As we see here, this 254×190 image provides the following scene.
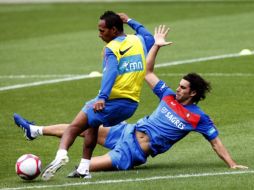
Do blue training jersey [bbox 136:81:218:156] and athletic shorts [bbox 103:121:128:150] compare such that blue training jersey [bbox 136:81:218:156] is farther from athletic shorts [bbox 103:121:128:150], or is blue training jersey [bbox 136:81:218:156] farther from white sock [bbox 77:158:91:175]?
white sock [bbox 77:158:91:175]

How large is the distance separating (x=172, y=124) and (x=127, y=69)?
1106mm

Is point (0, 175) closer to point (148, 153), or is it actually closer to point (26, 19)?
point (148, 153)

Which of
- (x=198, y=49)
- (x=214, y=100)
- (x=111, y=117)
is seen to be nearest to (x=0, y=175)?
(x=111, y=117)

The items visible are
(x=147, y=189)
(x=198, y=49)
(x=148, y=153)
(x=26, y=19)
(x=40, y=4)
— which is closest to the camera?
(x=147, y=189)

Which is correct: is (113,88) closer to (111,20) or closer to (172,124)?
(111,20)

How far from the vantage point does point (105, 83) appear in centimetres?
Answer: 1318

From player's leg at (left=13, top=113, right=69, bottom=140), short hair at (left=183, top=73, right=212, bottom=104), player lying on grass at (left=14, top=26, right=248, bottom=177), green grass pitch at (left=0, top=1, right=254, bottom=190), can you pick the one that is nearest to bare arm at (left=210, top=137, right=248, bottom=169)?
player lying on grass at (left=14, top=26, right=248, bottom=177)

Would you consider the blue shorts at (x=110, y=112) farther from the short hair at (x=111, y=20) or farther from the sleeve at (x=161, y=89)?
the short hair at (x=111, y=20)

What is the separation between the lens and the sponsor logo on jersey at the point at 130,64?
13.5 meters

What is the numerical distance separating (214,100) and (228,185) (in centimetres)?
774

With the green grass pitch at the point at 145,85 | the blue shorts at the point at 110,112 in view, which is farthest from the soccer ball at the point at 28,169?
the blue shorts at the point at 110,112

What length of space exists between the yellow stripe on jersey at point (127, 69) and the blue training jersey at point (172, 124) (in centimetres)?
66

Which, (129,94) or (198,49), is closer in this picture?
(129,94)

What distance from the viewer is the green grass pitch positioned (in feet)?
44.4
